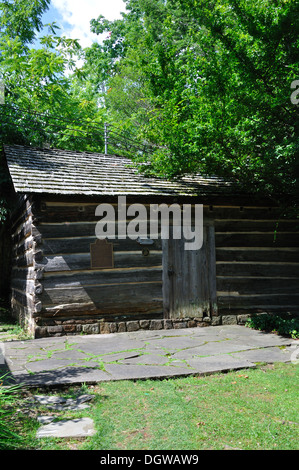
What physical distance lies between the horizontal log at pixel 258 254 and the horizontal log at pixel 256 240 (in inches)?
4.4

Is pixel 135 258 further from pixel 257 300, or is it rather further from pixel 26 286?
pixel 257 300

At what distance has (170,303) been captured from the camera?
8844mm

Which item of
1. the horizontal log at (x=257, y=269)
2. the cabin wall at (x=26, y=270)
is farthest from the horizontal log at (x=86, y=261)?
the horizontal log at (x=257, y=269)

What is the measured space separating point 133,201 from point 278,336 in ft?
14.1

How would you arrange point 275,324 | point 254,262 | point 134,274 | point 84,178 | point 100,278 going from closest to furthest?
point 275,324
point 100,278
point 134,274
point 84,178
point 254,262

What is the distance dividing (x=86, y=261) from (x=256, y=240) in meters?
4.29

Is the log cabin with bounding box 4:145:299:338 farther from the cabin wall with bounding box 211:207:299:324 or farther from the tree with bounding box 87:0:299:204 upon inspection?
the tree with bounding box 87:0:299:204

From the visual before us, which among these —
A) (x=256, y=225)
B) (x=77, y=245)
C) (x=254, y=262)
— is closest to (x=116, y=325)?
(x=77, y=245)

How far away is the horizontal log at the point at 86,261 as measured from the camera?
8.08m

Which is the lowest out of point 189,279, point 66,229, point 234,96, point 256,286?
point 256,286

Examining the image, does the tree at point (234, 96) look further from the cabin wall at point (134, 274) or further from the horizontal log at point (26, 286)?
the horizontal log at point (26, 286)

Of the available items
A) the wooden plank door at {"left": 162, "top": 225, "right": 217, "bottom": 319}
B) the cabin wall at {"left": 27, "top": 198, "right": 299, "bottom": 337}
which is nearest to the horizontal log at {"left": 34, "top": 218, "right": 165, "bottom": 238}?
the cabin wall at {"left": 27, "top": 198, "right": 299, "bottom": 337}

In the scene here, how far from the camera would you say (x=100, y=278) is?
8422mm
